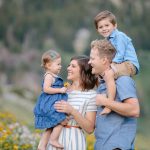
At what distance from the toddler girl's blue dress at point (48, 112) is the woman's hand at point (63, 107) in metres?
0.04

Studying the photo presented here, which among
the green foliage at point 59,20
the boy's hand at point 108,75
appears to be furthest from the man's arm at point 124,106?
the green foliage at point 59,20

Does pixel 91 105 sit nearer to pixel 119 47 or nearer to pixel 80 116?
pixel 80 116

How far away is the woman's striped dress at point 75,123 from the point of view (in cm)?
376

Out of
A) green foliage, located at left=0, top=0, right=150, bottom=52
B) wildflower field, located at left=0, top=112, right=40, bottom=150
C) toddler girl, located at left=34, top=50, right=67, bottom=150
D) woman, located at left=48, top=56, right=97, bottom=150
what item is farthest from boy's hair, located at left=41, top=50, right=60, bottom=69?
green foliage, located at left=0, top=0, right=150, bottom=52

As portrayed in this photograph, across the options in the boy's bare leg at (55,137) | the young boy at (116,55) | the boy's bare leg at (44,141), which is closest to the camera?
the young boy at (116,55)

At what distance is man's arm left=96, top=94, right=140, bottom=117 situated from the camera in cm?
349

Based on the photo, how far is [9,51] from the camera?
102ft

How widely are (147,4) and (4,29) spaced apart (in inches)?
346

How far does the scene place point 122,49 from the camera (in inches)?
151

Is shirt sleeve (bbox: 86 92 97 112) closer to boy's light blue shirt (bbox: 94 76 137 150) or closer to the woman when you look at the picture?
the woman

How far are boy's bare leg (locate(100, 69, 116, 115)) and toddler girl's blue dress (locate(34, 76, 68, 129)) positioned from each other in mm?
336

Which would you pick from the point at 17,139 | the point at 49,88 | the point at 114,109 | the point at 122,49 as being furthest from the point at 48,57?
the point at 17,139

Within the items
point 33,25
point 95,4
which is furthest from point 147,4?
point 33,25

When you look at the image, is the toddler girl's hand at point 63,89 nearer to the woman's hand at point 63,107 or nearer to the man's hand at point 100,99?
the woman's hand at point 63,107
